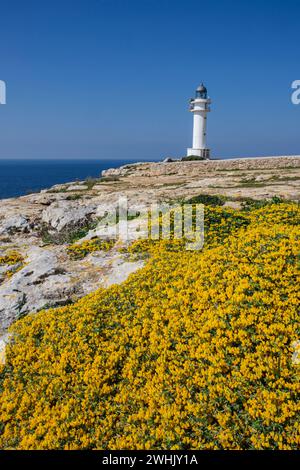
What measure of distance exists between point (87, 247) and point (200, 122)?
56392mm

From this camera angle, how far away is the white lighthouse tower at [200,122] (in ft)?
205

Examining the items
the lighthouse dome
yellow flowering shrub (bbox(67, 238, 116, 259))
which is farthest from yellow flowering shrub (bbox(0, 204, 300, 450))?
the lighthouse dome

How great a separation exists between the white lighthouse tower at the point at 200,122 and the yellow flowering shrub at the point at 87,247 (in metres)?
53.0

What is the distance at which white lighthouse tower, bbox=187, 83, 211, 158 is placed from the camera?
2466 inches

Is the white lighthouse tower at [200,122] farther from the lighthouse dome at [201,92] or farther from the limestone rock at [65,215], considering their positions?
the limestone rock at [65,215]

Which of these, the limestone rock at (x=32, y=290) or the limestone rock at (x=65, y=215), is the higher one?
the limestone rock at (x=65, y=215)

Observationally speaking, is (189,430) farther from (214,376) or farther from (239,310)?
(239,310)

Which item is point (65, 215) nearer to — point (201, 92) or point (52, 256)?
point (52, 256)

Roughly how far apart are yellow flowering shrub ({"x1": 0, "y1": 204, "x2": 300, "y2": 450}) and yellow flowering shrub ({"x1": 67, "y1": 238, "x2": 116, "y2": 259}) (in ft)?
12.5

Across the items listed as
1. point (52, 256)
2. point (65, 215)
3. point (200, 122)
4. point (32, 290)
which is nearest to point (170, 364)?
point (32, 290)

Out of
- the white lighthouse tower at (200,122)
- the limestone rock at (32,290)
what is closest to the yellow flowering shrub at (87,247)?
the limestone rock at (32,290)

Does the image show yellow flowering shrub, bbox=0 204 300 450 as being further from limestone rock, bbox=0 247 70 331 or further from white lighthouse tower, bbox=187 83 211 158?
white lighthouse tower, bbox=187 83 211 158

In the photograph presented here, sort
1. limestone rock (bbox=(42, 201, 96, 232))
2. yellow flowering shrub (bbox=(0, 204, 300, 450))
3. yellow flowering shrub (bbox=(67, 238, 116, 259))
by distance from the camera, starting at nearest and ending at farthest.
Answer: yellow flowering shrub (bbox=(0, 204, 300, 450))
yellow flowering shrub (bbox=(67, 238, 116, 259))
limestone rock (bbox=(42, 201, 96, 232))
